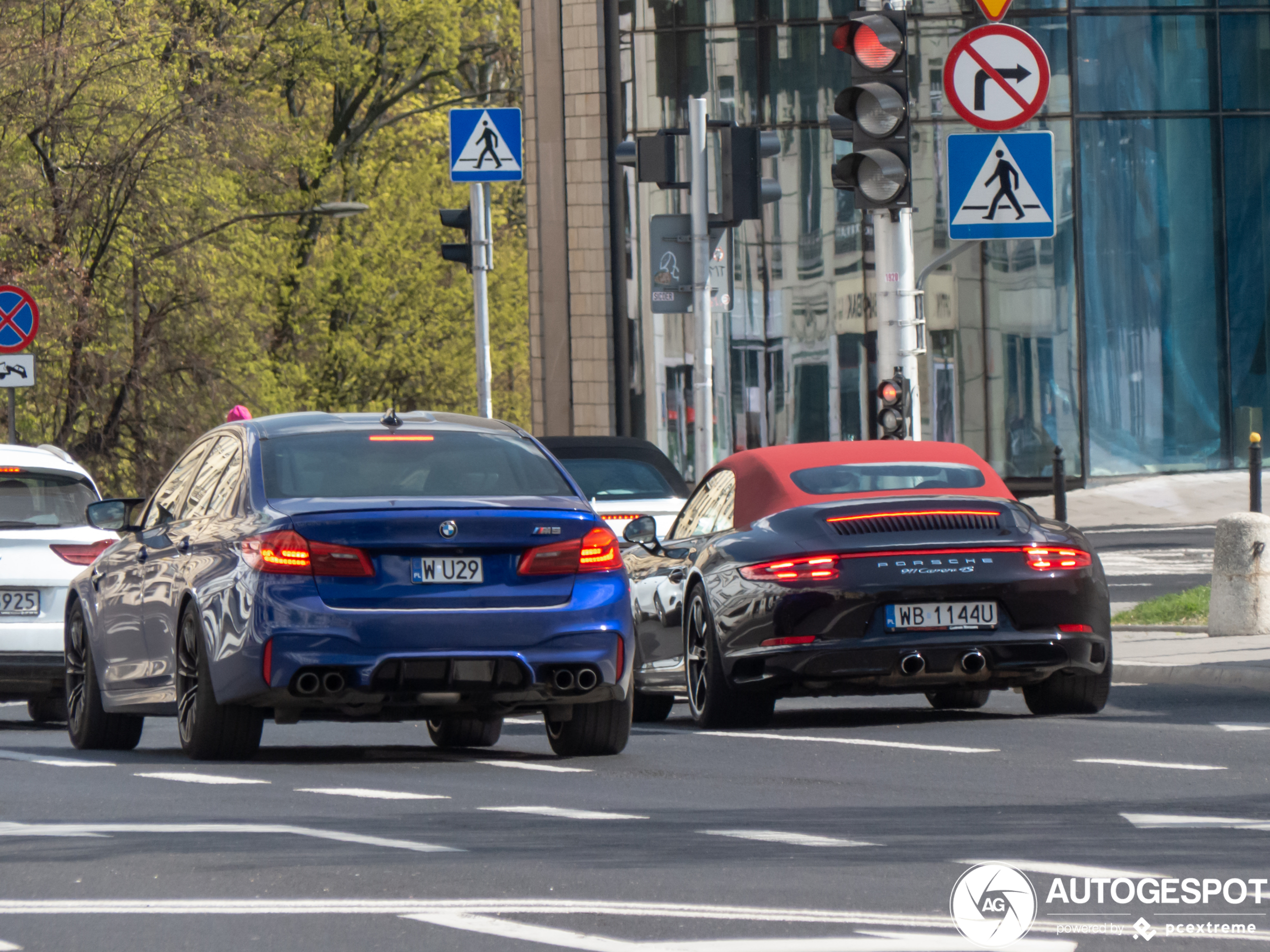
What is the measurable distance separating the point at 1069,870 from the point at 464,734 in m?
5.24

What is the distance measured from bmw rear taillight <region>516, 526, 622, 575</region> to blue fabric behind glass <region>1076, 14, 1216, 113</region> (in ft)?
84.7

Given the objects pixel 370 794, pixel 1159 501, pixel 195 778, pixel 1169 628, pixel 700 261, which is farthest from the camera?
pixel 1159 501

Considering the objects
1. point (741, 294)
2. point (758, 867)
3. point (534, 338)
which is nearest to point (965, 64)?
point (758, 867)

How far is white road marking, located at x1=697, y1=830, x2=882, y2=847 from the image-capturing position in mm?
7832

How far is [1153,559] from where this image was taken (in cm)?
2528

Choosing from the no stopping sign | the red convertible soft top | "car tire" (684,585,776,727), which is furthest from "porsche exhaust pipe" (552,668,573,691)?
the no stopping sign

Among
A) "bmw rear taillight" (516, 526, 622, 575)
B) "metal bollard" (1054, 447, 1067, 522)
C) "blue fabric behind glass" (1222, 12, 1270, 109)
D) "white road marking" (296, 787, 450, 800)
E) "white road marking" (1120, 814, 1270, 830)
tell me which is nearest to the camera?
"white road marking" (1120, 814, 1270, 830)

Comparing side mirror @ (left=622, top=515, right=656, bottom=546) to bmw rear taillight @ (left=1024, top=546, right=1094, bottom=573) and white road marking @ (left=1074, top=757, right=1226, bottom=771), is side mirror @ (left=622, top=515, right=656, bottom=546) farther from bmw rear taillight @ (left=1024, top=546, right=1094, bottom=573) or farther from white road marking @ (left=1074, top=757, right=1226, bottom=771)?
white road marking @ (left=1074, top=757, right=1226, bottom=771)

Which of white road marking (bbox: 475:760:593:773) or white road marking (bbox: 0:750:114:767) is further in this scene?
white road marking (bbox: 0:750:114:767)

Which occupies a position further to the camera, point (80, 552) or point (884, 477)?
point (80, 552)

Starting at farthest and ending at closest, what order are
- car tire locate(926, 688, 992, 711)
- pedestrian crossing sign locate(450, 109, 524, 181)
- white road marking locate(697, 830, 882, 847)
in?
1. pedestrian crossing sign locate(450, 109, 524, 181)
2. car tire locate(926, 688, 992, 711)
3. white road marking locate(697, 830, 882, 847)

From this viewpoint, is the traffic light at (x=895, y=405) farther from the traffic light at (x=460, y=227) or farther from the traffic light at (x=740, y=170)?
the traffic light at (x=460, y=227)

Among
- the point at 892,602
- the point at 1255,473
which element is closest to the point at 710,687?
the point at 892,602

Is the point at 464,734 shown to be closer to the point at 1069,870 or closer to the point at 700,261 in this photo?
the point at 1069,870
